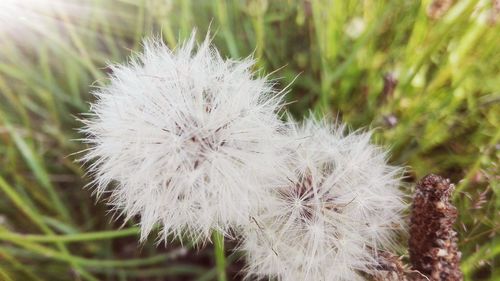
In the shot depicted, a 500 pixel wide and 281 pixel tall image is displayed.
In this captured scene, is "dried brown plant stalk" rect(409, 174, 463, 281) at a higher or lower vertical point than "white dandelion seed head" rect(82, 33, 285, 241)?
lower

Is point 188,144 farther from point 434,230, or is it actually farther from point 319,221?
point 434,230

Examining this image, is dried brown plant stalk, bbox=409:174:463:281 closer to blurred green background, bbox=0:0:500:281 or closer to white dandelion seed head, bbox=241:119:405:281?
white dandelion seed head, bbox=241:119:405:281

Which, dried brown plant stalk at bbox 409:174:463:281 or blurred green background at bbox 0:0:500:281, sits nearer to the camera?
dried brown plant stalk at bbox 409:174:463:281

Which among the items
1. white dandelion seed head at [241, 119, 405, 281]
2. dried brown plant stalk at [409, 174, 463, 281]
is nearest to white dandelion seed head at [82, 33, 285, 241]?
white dandelion seed head at [241, 119, 405, 281]

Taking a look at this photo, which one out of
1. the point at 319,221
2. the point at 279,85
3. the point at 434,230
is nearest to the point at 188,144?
the point at 319,221

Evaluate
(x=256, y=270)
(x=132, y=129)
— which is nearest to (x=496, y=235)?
(x=256, y=270)

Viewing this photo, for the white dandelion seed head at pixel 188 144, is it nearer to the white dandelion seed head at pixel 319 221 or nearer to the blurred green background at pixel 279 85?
the white dandelion seed head at pixel 319 221
